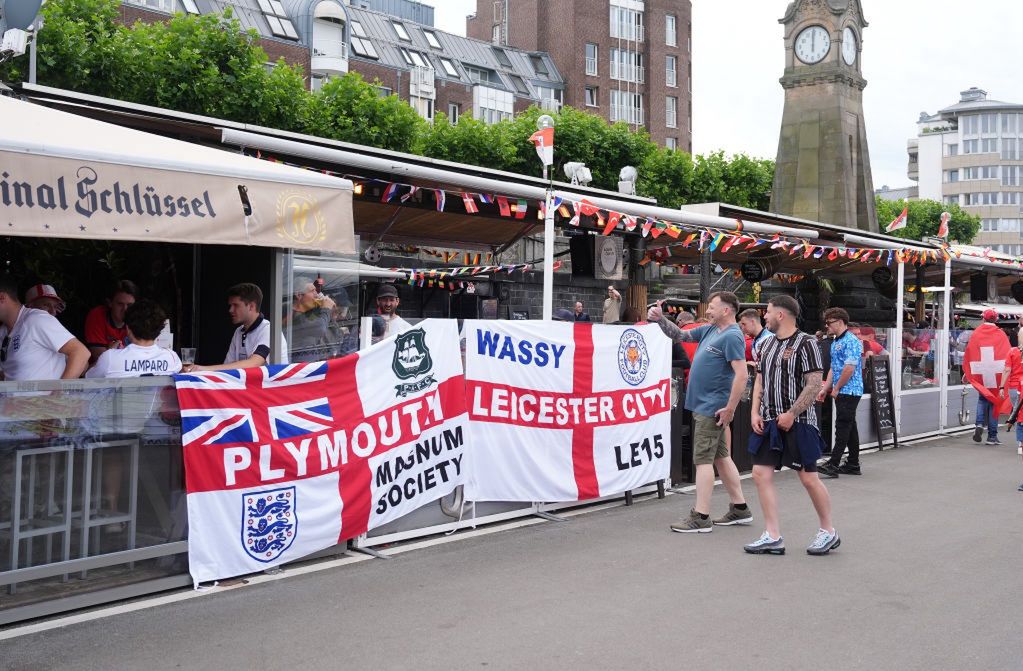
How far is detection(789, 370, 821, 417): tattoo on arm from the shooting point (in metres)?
7.08

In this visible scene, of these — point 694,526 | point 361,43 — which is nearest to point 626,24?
point 361,43

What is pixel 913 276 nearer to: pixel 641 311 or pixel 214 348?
pixel 641 311

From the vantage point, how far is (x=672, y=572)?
6777 mm

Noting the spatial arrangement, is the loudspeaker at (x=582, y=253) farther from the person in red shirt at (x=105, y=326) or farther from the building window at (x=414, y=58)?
the building window at (x=414, y=58)

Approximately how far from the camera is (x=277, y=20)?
50.3m

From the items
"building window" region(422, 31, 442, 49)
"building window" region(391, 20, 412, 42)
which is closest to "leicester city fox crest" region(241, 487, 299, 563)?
"building window" region(391, 20, 412, 42)

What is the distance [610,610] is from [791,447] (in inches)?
84.8

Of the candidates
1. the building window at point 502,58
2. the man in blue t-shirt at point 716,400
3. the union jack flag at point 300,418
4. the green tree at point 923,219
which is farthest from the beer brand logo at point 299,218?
the building window at point 502,58

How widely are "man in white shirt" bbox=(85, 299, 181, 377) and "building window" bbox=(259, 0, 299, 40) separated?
46.4 meters

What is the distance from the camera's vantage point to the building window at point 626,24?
6769 cm

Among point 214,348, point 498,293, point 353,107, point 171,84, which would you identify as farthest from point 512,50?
point 214,348

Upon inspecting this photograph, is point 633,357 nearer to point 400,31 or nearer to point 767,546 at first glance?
point 767,546

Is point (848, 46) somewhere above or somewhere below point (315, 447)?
above

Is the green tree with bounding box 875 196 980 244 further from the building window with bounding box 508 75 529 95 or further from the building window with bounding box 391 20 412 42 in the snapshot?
the building window with bounding box 391 20 412 42
